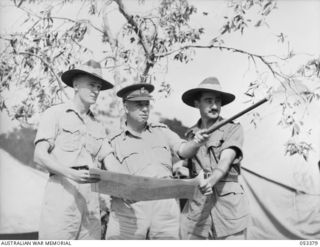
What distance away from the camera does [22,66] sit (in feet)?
15.5

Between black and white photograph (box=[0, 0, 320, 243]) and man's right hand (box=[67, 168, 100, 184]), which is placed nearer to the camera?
man's right hand (box=[67, 168, 100, 184])

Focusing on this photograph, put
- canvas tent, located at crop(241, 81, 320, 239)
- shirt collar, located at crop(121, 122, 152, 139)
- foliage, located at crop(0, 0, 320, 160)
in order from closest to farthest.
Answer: shirt collar, located at crop(121, 122, 152, 139) < canvas tent, located at crop(241, 81, 320, 239) < foliage, located at crop(0, 0, 320, 160)

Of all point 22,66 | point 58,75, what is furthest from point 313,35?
point 22,66

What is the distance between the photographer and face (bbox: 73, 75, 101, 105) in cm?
430

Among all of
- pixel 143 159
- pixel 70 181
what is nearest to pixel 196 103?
pixel 143 159

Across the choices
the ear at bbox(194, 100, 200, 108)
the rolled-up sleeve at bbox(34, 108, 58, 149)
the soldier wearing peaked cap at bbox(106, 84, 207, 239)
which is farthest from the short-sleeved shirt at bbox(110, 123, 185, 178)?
the rolled-up sleeve at bbox(34, 108, 58, 149)

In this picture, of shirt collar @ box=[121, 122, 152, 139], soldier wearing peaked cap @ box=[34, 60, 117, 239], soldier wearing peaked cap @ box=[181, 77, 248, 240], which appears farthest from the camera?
shirt collar @ box=[121, 122, 152, 139]

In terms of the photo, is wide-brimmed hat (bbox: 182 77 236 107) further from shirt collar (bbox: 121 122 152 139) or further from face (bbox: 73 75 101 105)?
face (bbox: 73 75 101 105)

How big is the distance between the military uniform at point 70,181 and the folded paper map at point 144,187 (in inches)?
4.8

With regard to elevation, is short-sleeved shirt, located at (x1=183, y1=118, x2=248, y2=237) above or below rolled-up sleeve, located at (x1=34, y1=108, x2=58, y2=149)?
below

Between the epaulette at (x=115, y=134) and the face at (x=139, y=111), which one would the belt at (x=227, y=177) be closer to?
the face at (x=139, y=111)

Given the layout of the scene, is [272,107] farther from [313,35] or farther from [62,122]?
[62,122]

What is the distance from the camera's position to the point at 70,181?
411 centimetres

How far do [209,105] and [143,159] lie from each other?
2.21ft
